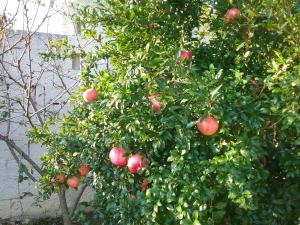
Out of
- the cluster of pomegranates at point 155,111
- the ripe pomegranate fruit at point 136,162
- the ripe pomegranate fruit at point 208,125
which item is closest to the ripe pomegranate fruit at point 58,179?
the cluster of pomegranates at point 155,111

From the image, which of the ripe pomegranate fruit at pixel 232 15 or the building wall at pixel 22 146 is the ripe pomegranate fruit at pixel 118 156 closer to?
the ripe pomegranate fruit at pixel 232 15

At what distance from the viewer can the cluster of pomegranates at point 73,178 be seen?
2152 mm

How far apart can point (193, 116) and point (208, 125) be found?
0.16 meters

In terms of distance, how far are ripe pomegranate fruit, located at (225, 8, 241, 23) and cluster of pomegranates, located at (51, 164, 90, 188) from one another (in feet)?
3.67

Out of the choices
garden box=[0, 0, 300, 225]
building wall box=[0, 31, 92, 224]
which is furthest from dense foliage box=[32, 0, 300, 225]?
building wall box=[0, 31, 92, 224]

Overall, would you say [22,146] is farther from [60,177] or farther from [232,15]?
[232,15]

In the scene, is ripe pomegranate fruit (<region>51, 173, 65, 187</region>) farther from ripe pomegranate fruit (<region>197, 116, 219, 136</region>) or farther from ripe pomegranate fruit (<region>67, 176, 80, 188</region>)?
ripe pomegranate fruit (<region>197, 116, 219, 136</region>)

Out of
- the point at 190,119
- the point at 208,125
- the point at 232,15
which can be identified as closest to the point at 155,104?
the point at 190,119

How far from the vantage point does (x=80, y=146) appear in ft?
6.72

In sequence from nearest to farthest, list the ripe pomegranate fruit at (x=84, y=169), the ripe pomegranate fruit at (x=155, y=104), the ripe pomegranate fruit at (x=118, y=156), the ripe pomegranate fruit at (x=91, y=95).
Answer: the ripe pomegranate fruit at (x=155, y=104) < the ripe pomegranate fruit at (x=118, y=156) < the ripe pomegranate fruit at (x=91, y=95) < the ripe pomegranate fruit at (x=84, y=169)

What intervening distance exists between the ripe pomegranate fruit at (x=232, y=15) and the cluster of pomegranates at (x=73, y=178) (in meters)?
1.12

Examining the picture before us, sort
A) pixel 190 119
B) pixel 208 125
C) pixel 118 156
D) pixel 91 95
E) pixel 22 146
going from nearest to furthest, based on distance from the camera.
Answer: pixel 208 125 → pixel 190 119 → pixel 118 156 → pixel 91 95 → pixel 22 146

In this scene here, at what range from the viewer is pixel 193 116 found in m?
1.66

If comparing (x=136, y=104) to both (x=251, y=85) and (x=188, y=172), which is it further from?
(x=251, y=85)
